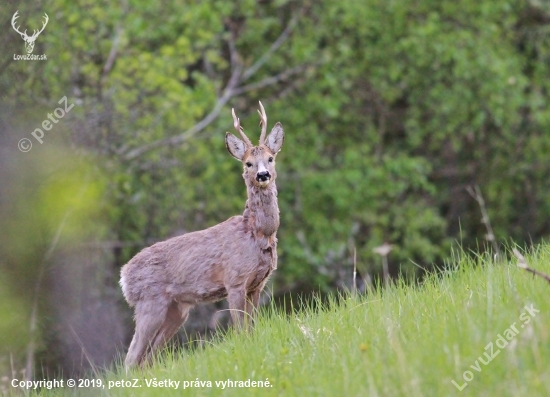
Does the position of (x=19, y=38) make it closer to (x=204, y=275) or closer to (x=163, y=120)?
(x=163, y=120)

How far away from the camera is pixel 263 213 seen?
22.5 ft

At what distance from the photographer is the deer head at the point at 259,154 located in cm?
672

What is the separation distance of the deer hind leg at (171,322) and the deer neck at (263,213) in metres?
0.76

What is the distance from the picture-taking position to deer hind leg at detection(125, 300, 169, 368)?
271 inches

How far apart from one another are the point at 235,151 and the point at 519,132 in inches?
471

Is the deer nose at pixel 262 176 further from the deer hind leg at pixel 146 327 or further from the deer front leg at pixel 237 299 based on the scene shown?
the deer hind leg at pixel 146 327

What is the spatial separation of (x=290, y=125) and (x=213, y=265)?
34.1 ft

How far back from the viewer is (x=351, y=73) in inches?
672

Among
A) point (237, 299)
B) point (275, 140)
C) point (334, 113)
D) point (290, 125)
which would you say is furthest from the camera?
point (290, 125)

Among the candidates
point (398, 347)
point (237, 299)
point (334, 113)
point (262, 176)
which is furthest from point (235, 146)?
point (334, 113)

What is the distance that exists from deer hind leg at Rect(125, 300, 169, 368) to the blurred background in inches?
162

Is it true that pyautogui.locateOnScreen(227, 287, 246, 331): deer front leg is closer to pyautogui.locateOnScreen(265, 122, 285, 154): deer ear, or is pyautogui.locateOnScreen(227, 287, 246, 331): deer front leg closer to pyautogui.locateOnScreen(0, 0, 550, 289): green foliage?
pyautogui.locateOnScreen(265, 122, 285, 154): deer ear

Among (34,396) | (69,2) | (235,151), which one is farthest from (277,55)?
(34,396)

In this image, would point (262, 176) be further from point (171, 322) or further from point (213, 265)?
point (171, 322)
